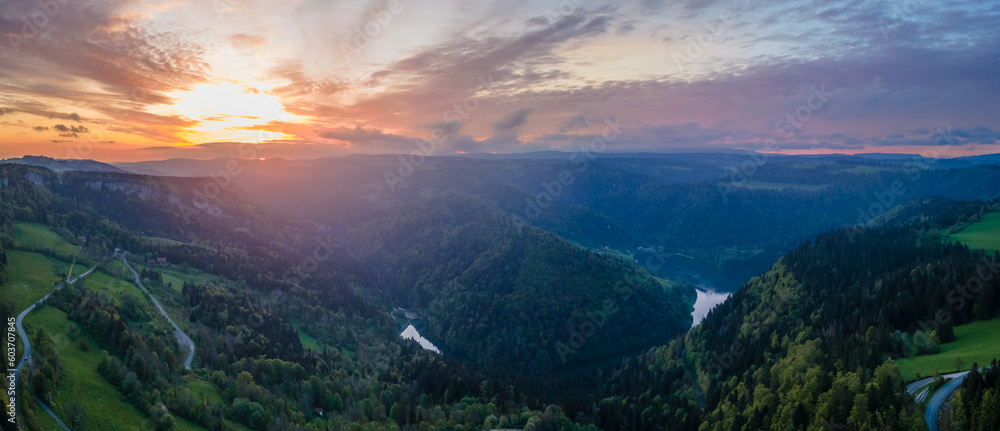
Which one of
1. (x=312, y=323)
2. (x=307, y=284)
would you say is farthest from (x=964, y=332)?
(x=307, y=284)

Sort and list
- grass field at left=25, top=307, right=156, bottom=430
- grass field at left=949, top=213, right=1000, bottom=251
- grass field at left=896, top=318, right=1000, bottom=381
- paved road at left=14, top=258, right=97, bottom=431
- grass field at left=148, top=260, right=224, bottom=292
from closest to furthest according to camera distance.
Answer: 1. grass field at left=896, top=318, right=1000, bottom=381
2. paved road at left=14, top=258, right=97, bottom=431
3. grass field at left=25, top=307, right=156, bottom=430
4. grass field at left=949, top=213, right=1000, bottom=251
5. grass field at left=148, top=260, right=224, bottom=292

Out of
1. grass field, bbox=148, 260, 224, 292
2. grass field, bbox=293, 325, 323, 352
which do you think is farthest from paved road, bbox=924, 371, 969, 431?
grass field, bbox=148, 260, 224, 292

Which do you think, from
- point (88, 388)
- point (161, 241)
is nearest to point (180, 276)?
point (161, 241)

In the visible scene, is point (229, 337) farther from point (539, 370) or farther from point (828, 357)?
point (828, 357)

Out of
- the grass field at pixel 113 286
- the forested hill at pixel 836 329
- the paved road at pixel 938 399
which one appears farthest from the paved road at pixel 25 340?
the paved road at pixel 938 399

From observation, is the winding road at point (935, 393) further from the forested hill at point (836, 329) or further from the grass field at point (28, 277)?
the grass field at point (28, 277)

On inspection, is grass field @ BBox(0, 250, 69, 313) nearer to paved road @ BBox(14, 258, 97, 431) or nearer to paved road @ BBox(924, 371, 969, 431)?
paved road @ BBox(14, 258, 97, 431)
